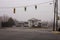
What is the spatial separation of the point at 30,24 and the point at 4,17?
3543cm

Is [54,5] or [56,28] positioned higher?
[54,5]

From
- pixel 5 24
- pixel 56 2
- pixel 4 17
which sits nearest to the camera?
pixel 56 2

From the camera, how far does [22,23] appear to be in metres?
113

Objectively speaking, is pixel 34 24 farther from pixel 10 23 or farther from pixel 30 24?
pixel 10 23

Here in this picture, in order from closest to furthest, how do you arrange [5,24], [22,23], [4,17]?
[5,24], [22,23], [4,17]

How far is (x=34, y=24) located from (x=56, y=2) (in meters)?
51.7

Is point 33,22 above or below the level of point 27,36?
below

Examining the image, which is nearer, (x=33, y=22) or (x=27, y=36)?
(x=27, y=36)

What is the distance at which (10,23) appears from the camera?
101438mm

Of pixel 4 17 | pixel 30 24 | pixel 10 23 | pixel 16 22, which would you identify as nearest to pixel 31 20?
pixel 30 24

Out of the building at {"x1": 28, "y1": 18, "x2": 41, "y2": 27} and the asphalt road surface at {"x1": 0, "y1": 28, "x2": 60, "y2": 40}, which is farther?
the building at {"x1": 28, "y1": 18, "x2": 41, "y2": 27}

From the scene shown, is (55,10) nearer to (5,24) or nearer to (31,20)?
(31,20)

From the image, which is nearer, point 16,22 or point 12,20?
point 12,20

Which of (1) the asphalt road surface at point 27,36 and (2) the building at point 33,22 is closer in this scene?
(1) the asphalt road surface at point 27,36
